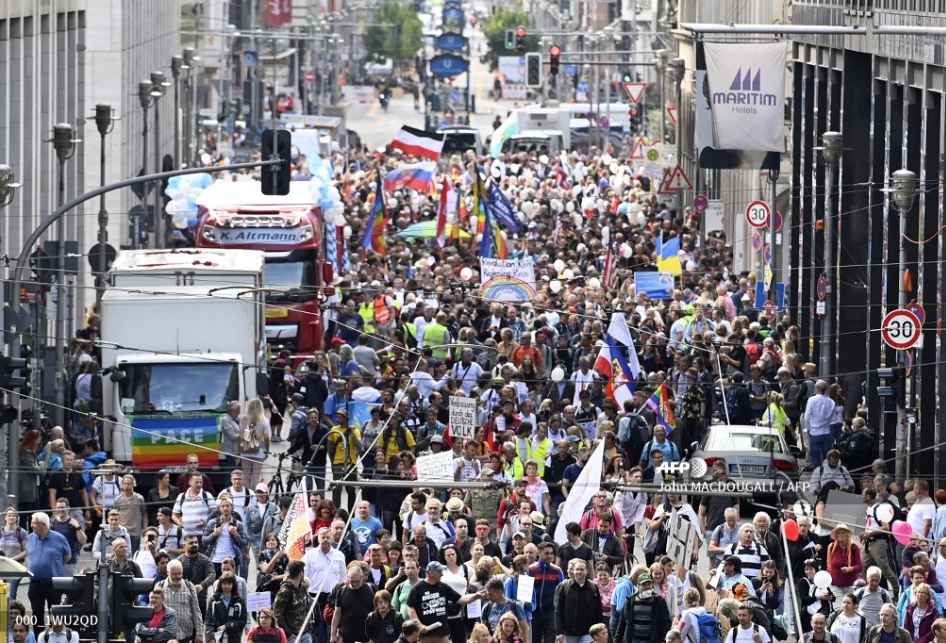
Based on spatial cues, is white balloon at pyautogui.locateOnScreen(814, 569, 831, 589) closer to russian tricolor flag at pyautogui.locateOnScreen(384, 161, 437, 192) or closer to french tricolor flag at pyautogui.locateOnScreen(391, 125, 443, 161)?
russian tricolor flag at pyautogui.locateOnScreen(384, 161, 437, 192)

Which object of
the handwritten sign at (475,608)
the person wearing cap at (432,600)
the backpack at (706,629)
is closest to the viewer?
the backpack at (706,629)

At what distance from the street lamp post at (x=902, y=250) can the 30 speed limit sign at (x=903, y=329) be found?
17.5 inches

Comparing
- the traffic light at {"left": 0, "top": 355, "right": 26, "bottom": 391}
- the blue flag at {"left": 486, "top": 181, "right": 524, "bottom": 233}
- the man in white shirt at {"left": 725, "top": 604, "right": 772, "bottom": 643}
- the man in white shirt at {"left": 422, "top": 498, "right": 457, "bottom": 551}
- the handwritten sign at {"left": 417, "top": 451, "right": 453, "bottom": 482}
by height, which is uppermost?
the blue flag at {"left": 486, "top": 181, "right": 524, "bottom": 233}

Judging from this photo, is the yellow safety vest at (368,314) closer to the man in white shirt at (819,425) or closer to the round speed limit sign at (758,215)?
the round speed limit sign at (758,215)

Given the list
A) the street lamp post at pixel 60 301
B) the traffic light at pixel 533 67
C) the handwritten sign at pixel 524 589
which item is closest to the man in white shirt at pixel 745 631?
the handwritten sign at pixel 524 589

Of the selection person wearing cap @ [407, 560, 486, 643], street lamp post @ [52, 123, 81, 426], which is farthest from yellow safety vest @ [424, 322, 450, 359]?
person wearing cap @ [407, 560, 486, 643]

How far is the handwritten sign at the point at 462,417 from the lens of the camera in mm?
26484

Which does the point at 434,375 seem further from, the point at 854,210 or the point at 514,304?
the point at 854,210

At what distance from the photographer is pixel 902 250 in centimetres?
2941

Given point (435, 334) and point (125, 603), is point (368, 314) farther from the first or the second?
point (125, 603)

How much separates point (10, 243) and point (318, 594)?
23.0m

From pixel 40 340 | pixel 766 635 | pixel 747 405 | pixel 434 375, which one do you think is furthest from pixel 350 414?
pixel 766 635

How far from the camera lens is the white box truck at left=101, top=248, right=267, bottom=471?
92.4 ft

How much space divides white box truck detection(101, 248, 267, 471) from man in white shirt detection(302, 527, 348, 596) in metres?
6.42
